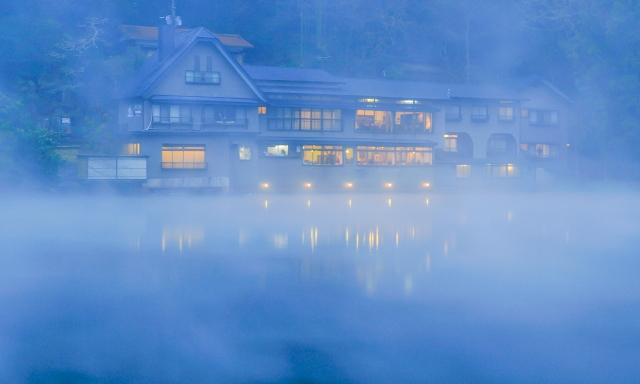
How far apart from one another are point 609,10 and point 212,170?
2731cm

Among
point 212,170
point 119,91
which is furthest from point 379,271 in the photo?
point 119,91

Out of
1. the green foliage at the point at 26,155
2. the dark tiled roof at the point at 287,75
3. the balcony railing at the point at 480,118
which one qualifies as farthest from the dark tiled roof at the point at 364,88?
the green foliage at the point at 26,155

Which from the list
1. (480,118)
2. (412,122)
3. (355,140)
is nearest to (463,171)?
(480,118)

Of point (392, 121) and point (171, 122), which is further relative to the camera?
point (392, 121)

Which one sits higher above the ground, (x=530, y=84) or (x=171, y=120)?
(x=530, y=84)

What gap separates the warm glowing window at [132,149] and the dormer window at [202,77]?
436cm

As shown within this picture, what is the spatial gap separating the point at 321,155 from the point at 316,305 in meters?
32.1

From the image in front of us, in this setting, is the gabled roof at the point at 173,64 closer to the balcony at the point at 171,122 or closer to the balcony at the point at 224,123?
the balcony at the point at 171,122

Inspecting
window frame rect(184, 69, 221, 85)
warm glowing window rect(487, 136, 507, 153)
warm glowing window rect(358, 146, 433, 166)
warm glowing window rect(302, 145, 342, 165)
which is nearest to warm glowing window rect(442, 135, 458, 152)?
warm glowing window rect(487, 136, 507, 153)

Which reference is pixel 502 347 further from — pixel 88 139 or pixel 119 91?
pixel 119 91

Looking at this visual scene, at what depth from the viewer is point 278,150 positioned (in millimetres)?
39844

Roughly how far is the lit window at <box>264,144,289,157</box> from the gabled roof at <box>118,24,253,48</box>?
596 inches

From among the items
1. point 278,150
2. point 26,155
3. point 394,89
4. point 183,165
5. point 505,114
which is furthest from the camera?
point 505,114

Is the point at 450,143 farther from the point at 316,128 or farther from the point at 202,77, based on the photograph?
the point at 202,77
